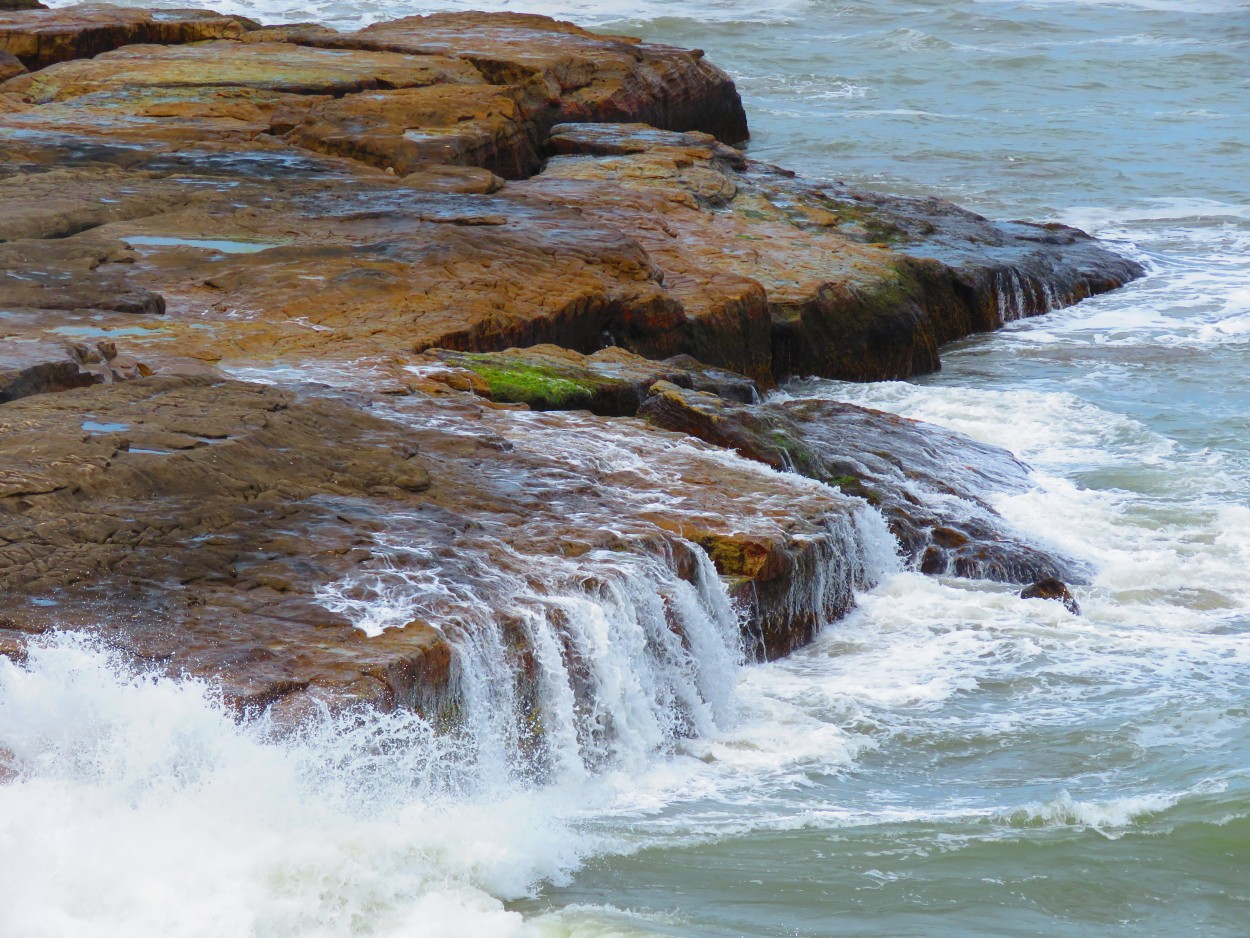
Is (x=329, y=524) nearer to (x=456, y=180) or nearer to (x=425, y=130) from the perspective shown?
(x=456, y=180)

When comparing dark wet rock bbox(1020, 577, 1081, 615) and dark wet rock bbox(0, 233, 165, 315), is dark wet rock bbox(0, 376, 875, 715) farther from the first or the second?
dark wet rock bbox(0, 233, 165, 315)

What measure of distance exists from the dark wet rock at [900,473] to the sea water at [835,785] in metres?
0.26

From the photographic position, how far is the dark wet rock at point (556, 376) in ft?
30.5

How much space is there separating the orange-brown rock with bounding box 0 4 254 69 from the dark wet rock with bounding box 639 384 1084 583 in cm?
1039

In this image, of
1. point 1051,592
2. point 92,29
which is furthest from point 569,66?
point 1051,592

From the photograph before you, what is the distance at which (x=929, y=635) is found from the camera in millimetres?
8180

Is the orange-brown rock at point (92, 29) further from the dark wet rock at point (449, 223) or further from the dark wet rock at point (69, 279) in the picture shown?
the dark wet rock at point (69, 279)

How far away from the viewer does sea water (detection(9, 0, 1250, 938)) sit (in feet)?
16.8

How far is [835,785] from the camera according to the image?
659 centimetres

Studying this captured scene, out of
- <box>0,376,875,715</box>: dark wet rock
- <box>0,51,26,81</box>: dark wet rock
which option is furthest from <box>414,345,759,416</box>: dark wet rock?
<box>0,51,26,81</box>: dark wet rock

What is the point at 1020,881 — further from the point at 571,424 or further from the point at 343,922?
the point at 571,424

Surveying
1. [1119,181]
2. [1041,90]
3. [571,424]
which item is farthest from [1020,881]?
[1041,90]

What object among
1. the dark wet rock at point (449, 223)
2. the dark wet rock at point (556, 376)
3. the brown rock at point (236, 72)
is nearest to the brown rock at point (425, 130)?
the dark wet rock at point (449, 223)

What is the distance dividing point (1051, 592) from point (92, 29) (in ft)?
42.4
